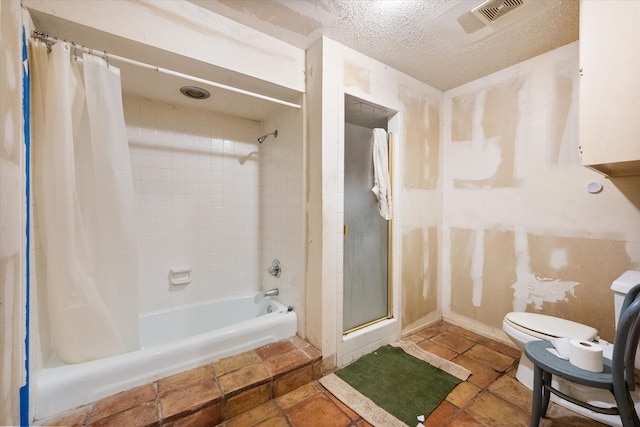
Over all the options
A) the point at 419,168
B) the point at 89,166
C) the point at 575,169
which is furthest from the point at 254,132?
the point at 575,169

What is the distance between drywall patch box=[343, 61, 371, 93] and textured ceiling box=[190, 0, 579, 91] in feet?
0.40

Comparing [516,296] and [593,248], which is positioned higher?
[593,248]

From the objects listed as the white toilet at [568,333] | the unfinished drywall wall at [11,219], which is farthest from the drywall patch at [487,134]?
the unfinished drywall wall at [11,219]

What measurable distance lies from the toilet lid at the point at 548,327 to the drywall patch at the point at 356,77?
6.16ft

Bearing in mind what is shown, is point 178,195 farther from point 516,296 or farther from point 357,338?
point 516,296

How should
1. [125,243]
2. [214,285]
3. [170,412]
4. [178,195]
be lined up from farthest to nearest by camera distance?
[214,285] < [178,195] < [125,243] < [170,412]

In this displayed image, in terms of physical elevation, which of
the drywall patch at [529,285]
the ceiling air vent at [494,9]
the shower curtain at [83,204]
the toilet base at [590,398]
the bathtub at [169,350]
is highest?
the ceiling air vent at [494,9]

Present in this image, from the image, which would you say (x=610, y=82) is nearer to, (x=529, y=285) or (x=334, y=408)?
(x=529, y=285)

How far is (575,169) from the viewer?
→ 1.76 metres

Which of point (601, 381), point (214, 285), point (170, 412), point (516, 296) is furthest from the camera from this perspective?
point (214, 285)

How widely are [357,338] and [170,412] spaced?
120 cm

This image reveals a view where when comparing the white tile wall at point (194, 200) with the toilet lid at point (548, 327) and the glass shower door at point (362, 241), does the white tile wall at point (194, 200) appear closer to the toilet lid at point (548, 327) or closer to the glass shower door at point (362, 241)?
the glass shower door at point (362, 241)

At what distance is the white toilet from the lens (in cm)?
129

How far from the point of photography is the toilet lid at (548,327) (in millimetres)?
1443
